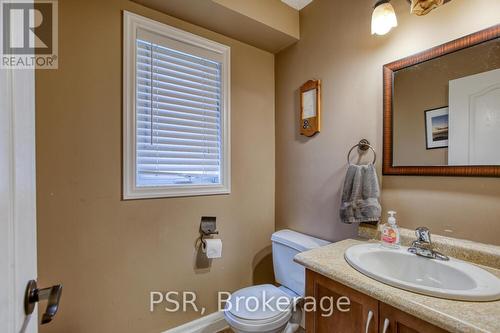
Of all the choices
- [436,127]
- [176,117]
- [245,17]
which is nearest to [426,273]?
[436,127]

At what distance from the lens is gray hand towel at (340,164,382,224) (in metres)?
1.26

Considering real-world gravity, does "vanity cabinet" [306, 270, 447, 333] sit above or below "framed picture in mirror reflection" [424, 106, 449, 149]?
below

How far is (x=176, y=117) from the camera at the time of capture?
1.64m

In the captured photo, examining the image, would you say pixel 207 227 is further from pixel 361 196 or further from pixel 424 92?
pixel 424 92

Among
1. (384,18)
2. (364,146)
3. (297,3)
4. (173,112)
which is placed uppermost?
(297,3)

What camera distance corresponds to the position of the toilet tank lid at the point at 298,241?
1.55 m

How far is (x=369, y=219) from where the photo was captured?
1.26m

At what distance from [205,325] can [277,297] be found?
66 centimetres

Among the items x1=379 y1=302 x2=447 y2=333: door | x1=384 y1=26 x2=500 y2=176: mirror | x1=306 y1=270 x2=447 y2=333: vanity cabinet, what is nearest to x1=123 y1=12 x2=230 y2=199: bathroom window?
x1=306 y1=270 x2=447 y2=333: vanity cabinet

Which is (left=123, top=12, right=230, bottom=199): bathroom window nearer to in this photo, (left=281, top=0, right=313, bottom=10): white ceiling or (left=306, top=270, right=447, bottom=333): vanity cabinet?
(left=281, top=0, right=313, bottom=10): white ceiling

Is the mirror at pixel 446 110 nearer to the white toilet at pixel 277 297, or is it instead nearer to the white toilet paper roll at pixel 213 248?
the white toilet at pixel 277 297

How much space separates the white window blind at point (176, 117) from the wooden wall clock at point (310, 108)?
2.13ft

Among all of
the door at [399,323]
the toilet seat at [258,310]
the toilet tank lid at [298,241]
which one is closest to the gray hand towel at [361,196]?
the toilet tank lid at [298,241]

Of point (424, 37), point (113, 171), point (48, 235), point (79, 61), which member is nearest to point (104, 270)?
point (48, 235)
